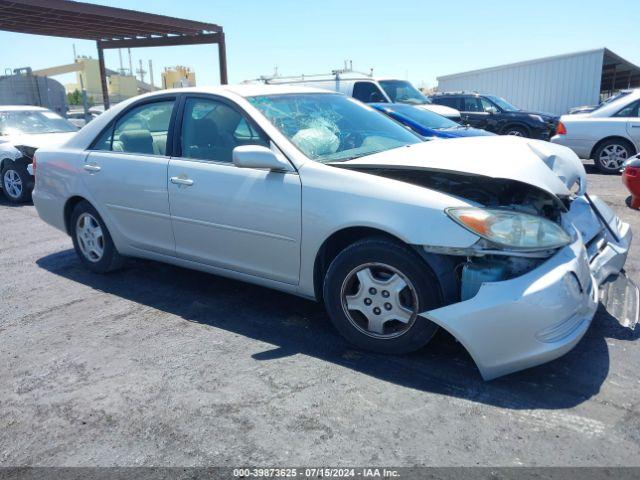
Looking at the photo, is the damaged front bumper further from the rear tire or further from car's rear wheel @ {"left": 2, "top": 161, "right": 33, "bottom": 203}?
the rear tire

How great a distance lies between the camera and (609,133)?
1005 centimetres

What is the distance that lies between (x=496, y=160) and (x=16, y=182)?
7.78m

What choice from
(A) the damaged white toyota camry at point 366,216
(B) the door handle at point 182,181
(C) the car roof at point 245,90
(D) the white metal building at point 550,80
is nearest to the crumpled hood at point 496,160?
(A) the damaged white toyota camry at point 366,216

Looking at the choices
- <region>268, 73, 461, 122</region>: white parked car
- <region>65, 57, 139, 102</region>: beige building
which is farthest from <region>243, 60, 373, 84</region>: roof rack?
<region>65, 57, 139, 102</region>: beige building

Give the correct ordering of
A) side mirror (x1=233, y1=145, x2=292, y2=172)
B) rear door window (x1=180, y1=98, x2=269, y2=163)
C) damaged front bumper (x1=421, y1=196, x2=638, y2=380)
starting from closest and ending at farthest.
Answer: damaged front bumper (x1=421, y1=196, x2=638, y2=380) → side mirror (x1=233, y1=145, x2=292, y2=172) → rear door window (x1=180, y1=98, x2=269, y2=163)

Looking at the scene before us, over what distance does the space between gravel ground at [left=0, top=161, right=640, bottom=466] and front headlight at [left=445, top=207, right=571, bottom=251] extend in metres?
0.72

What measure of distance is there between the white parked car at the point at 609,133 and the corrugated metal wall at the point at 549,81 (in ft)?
→ 42.2

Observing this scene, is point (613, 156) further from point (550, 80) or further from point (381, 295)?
point (550, 80)

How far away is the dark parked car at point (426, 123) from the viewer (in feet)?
27.9

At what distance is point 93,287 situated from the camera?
4.60m

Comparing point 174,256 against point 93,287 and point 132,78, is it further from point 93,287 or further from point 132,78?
point 132,78

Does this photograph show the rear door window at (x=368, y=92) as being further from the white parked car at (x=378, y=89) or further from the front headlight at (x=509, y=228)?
the front headlight at (x=509, y=228)

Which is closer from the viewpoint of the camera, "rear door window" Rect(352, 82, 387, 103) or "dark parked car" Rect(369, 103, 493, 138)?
"dark parked car" Rect(369, 103, 493, 138)

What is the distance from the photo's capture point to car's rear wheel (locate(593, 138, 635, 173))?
10.0m
